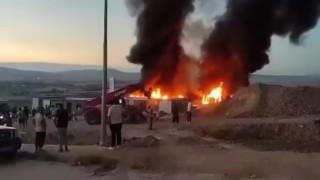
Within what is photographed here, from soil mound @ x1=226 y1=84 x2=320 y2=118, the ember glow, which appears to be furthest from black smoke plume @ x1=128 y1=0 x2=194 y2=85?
soil mound @ x1=226 y1=84 x2=320 y2=118

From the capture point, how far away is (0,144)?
15.0 metres

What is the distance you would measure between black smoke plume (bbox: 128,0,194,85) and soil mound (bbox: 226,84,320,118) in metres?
10.5

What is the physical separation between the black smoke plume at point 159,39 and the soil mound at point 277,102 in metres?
10.5

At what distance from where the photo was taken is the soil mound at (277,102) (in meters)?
27.6

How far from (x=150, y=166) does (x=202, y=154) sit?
2.49 m

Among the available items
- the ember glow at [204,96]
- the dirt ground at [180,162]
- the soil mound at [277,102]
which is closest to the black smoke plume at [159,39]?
the ember glow at [204,96]

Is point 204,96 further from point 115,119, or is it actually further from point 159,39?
point 115,119

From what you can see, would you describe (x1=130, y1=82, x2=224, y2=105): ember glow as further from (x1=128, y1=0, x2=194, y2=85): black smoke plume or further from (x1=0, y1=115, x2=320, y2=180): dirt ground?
(x1=0, y1=115, x2=320, y2=180): dirt ground

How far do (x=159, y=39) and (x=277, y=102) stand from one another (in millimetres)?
14147

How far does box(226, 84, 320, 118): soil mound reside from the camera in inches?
1086

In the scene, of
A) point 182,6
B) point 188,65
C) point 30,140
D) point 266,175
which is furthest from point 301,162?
point 188,65

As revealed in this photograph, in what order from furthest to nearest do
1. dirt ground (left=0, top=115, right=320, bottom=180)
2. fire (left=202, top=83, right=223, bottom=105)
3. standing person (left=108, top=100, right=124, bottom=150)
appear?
fire (left=202, top=83, right=223, bottom=105) → standing person (left=108, top=100, right=124, bottom=150) → dirt ground (left=0, top=115, right=320, bottom=180)

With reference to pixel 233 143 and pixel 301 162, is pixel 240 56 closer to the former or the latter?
pixel 233 143

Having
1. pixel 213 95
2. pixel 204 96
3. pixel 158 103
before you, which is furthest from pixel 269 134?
pixel 204 96
